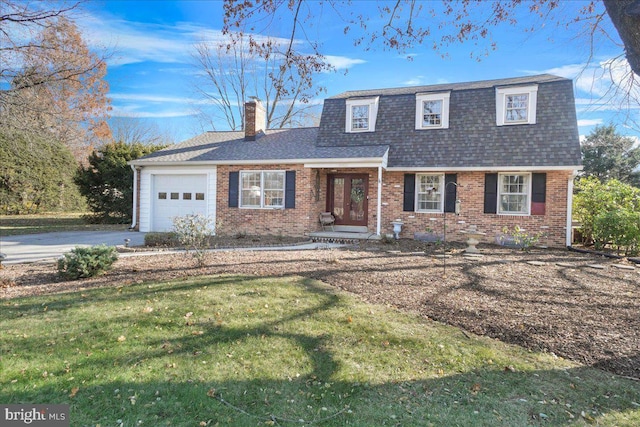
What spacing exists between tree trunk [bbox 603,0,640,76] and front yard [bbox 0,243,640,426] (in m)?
2.82

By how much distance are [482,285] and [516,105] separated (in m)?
8.67

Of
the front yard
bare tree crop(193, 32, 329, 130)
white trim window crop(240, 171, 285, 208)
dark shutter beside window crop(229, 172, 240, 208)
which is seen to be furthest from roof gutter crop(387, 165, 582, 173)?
bare tree crop(193, 32, 329, 130)

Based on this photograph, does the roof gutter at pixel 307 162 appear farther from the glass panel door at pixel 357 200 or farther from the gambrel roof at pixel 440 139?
the glass panel door at pixel 357 200

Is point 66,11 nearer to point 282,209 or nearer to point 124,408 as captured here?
point 282,209

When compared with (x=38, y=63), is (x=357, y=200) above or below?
below

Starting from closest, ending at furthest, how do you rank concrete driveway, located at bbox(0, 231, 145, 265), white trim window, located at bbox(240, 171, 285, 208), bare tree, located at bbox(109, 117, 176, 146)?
concrete driveway, located at bbox(0, 231, 145, 265), white trim window, located at bbox(240, 171, 285, 208), bare tree, located at bbox(109, 117, 176, 146)

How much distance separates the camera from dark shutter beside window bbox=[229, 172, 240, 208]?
1343 cm

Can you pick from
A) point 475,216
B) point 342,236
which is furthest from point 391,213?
point 475,216

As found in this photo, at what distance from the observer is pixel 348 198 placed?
1373 centimetres

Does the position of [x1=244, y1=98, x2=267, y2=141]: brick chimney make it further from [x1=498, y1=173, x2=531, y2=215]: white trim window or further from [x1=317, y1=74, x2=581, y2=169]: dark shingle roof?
[x1=498, y1=173, x2=531, y2=215]: white trim window

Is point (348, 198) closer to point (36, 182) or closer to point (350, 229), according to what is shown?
point (350, 229)

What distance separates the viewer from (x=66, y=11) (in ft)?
27.4

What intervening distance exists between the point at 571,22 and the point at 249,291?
6.74 metres

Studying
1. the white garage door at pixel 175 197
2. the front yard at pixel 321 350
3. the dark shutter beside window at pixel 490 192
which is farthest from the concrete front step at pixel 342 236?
the front yard at pixel 321 350
